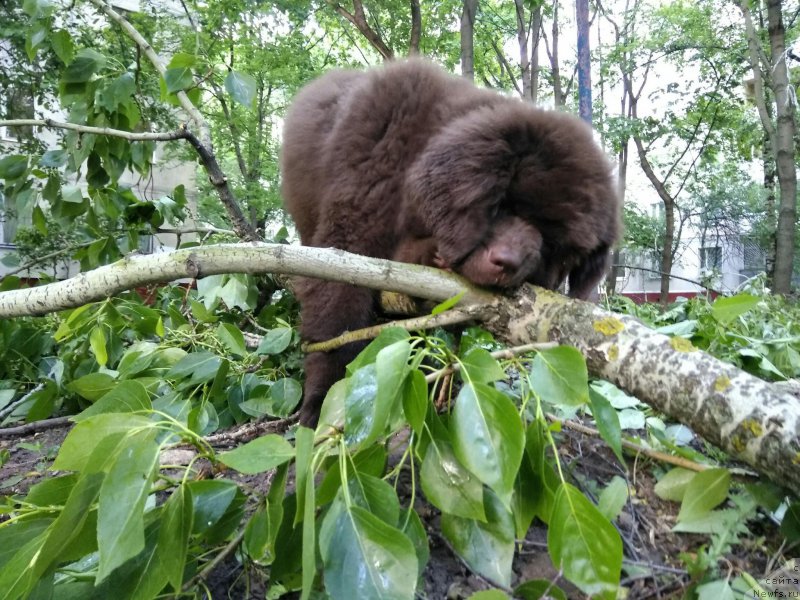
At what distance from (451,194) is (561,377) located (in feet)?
4.14

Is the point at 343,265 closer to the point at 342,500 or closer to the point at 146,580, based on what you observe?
the point at 342,500

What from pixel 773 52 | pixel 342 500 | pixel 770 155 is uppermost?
pixel 773 52

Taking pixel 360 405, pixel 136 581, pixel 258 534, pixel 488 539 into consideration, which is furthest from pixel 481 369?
pixel 136 581

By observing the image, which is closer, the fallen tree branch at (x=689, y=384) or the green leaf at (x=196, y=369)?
the fallen tree branch at (x=689, y=384)

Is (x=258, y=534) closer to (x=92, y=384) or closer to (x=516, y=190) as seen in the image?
(x=92, y=384)

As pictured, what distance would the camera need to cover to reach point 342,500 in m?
1.12

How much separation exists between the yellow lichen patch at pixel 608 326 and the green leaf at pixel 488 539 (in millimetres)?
587

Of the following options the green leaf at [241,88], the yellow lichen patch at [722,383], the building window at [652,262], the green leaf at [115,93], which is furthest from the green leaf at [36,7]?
the building window at [652,262]

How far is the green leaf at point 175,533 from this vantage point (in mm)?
1143

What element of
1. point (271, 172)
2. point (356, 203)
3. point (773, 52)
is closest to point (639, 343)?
point (356, 203)

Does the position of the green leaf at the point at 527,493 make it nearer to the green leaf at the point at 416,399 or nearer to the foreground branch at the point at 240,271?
the green leaf at the point at 416,399

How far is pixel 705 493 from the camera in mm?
1431

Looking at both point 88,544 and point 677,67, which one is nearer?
point 88,544

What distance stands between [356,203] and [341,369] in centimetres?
78
